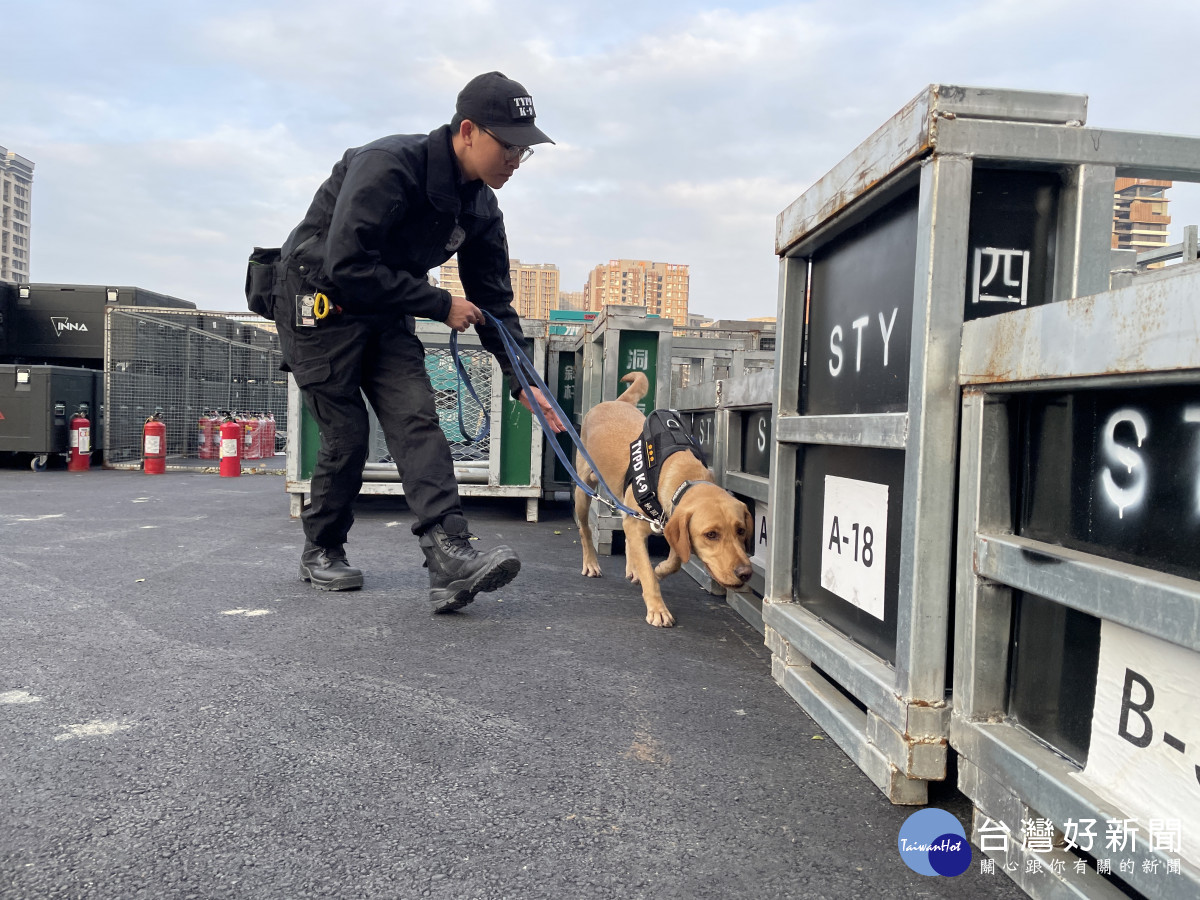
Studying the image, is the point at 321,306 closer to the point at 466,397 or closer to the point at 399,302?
the point at 399,302

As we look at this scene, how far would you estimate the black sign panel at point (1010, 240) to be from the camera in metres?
1.35

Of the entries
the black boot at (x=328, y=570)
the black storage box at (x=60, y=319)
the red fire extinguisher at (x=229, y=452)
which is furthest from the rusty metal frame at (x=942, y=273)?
the black storage box at (x=60, y=319)

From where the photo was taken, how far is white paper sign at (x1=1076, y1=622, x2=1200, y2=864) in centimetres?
88

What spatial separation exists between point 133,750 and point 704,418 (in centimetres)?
288

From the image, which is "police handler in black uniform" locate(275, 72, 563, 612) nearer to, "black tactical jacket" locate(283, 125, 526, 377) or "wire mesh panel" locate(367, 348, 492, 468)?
"black tactical jacket" locate(283, 125, 526, 377)

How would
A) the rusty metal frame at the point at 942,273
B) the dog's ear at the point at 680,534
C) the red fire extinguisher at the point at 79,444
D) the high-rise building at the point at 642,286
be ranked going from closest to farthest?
the rusty metal frame at the point at 942,273
the dog's ear at the point at 680,534
the red fire extinguisher at the point at 79,444
the high-rise building at the point at 642,286

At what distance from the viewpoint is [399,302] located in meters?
2.75

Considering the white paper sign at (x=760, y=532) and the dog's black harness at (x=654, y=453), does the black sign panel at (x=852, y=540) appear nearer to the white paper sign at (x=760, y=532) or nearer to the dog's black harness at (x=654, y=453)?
the white paper sign at (x=760, y=532)

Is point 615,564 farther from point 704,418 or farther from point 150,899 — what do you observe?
point 150,899

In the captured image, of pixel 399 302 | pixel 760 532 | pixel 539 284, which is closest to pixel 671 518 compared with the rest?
pixel 760 532

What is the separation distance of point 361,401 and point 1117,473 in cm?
267

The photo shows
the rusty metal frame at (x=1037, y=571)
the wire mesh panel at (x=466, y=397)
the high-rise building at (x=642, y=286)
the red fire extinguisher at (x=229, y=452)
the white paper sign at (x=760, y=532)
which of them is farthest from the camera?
the high-rise building at (x=642, y=286)

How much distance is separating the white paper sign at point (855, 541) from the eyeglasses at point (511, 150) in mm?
1615

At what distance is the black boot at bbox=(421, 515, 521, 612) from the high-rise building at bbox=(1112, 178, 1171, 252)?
1.92 metres
